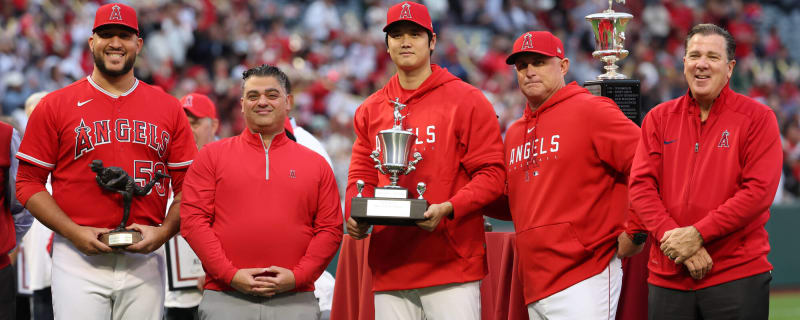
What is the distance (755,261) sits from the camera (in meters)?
4.04

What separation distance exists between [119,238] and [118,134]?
0.56 m

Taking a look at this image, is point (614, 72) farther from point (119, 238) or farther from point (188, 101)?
point (119, 238)

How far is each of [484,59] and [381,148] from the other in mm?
13799

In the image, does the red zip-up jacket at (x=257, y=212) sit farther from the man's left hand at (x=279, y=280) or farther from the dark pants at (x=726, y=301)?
the dark pants at (x=726, y=301)

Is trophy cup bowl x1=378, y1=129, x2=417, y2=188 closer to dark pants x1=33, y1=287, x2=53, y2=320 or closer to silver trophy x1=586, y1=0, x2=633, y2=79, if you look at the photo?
silver trophy x1=586, y1=0, x2=633, y2=79

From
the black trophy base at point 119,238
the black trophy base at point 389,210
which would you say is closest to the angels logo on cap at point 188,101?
the black trophy base at point 119,238

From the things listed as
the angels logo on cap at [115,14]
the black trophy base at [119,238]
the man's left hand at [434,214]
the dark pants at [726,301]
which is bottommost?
the dark pants at [726,301]

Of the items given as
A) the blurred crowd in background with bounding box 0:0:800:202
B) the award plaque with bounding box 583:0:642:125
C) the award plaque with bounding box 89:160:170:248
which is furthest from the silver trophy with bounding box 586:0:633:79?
the blurred crowd in background with bounding box 0:0:800:202

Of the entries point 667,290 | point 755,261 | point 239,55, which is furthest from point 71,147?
point 239,55

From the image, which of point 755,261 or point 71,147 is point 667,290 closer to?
point 755,261

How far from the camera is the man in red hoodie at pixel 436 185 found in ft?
14.7

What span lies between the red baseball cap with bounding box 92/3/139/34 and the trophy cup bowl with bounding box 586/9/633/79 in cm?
297

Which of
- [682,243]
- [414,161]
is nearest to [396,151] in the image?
[414,161]

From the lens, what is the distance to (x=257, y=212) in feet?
15.1
